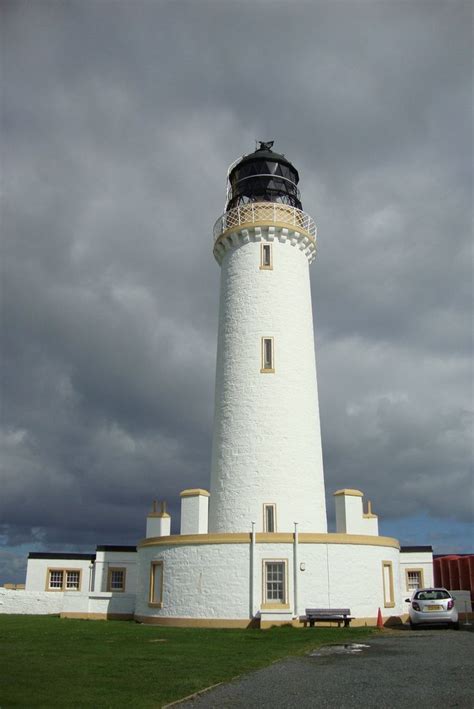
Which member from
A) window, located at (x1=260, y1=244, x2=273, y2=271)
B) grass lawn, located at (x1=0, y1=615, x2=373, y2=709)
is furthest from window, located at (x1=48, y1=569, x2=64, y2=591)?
window, located at (x1=260, y1=244, x2=273, y2=271)

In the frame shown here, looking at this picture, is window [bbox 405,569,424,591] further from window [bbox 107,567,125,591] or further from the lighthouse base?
window [bbox 107,567,125,591]

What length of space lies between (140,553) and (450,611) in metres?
11.5

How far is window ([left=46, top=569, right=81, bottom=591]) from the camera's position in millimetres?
33812

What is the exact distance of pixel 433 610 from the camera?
19.7 m

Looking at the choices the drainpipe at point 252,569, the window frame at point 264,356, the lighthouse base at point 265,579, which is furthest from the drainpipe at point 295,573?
the window frame at point 264,356

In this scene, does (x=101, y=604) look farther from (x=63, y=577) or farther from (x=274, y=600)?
(x=274, y=600)

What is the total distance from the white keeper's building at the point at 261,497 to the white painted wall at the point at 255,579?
0.04 m

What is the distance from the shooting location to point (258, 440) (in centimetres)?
2503

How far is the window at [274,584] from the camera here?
21.5m

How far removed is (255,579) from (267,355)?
28.7 feet

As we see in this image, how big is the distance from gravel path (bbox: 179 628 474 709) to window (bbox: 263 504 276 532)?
951cm

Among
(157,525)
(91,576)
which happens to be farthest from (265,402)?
(91,576)

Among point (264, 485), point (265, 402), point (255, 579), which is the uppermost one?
point (265, 402)

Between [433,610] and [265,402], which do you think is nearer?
[433,610]
